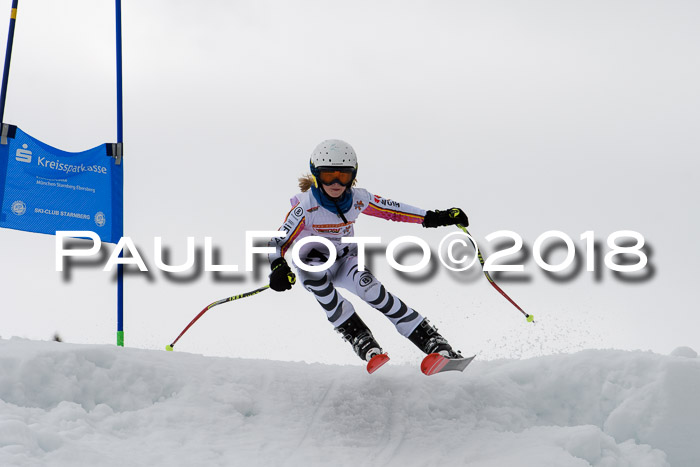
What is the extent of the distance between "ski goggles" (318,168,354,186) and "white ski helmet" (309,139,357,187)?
37mm

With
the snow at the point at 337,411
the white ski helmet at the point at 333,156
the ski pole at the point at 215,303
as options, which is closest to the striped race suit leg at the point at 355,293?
the snow at the point at 337,411

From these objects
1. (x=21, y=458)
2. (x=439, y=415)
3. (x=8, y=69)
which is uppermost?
(x=8, y=69)

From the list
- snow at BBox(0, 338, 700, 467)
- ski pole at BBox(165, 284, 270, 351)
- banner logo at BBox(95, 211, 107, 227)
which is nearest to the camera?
snow at BBox(0, 338, 700, 467)

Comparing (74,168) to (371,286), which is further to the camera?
(74,168)

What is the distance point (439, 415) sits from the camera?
5.34 m

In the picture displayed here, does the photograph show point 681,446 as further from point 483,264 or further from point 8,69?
point 8,69

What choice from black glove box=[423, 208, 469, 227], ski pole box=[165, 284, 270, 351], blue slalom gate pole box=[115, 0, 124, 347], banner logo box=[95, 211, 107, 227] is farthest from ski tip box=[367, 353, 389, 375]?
banner logo box=[95, 211, 107, 227]

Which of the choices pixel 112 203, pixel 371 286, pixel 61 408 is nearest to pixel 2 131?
pixel 112 203

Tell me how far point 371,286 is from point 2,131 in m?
5.25

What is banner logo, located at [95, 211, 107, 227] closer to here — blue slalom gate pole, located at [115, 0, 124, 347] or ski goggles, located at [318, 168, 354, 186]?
blue slalom gate pole, located at [115, 0, 124, 347]

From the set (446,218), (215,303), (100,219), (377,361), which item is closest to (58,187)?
(100,219)

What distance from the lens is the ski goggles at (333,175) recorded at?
570cm

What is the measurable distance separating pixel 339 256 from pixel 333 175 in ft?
2.61

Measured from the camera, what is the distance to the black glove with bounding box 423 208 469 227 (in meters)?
6.22
